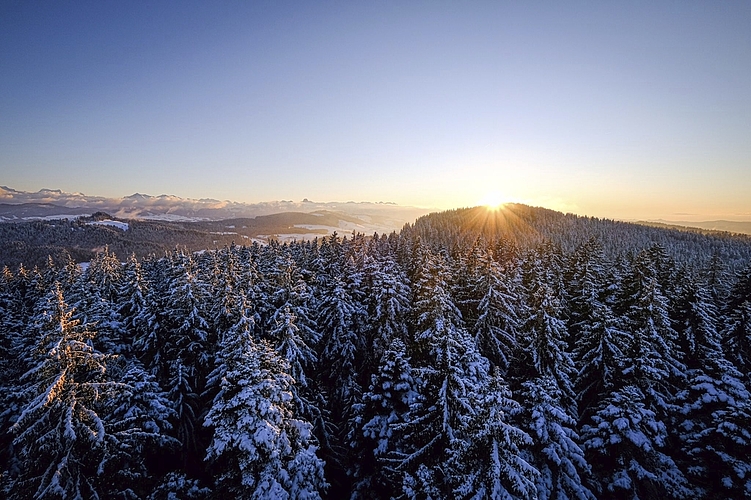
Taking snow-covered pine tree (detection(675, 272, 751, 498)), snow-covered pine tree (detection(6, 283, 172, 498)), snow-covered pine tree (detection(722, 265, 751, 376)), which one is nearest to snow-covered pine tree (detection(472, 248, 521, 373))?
snow-covered pine tree (detection(675, 272, 751, 498))

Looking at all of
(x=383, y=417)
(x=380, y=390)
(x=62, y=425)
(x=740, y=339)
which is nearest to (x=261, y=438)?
(x=62, y=425)

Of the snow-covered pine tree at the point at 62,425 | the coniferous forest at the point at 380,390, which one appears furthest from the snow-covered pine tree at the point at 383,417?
the snow-covered pine tree at the point at 62,425

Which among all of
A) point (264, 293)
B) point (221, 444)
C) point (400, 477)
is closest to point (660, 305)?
point (400, 477)

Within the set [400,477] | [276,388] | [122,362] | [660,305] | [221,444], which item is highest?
[660,305]

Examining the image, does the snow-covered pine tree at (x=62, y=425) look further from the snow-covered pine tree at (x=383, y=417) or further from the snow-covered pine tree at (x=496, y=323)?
Result: the snow-covered pine tree at (x=496, y=323)

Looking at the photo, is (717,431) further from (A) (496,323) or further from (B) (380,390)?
(B) (380,390)

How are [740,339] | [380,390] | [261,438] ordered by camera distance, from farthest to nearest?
[740,339] < [380,390] < [261,438]

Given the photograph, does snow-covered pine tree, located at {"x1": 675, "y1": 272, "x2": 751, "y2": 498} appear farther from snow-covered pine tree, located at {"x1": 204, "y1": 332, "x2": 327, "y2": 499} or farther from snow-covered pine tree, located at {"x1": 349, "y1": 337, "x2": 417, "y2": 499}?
snow-covered pine tree, located at {"x1": 204, "y1": 332, "x2": 327, "y2": 499}

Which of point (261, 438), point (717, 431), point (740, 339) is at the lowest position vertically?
point (717, 431)

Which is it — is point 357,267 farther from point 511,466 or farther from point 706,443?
point 706,443
